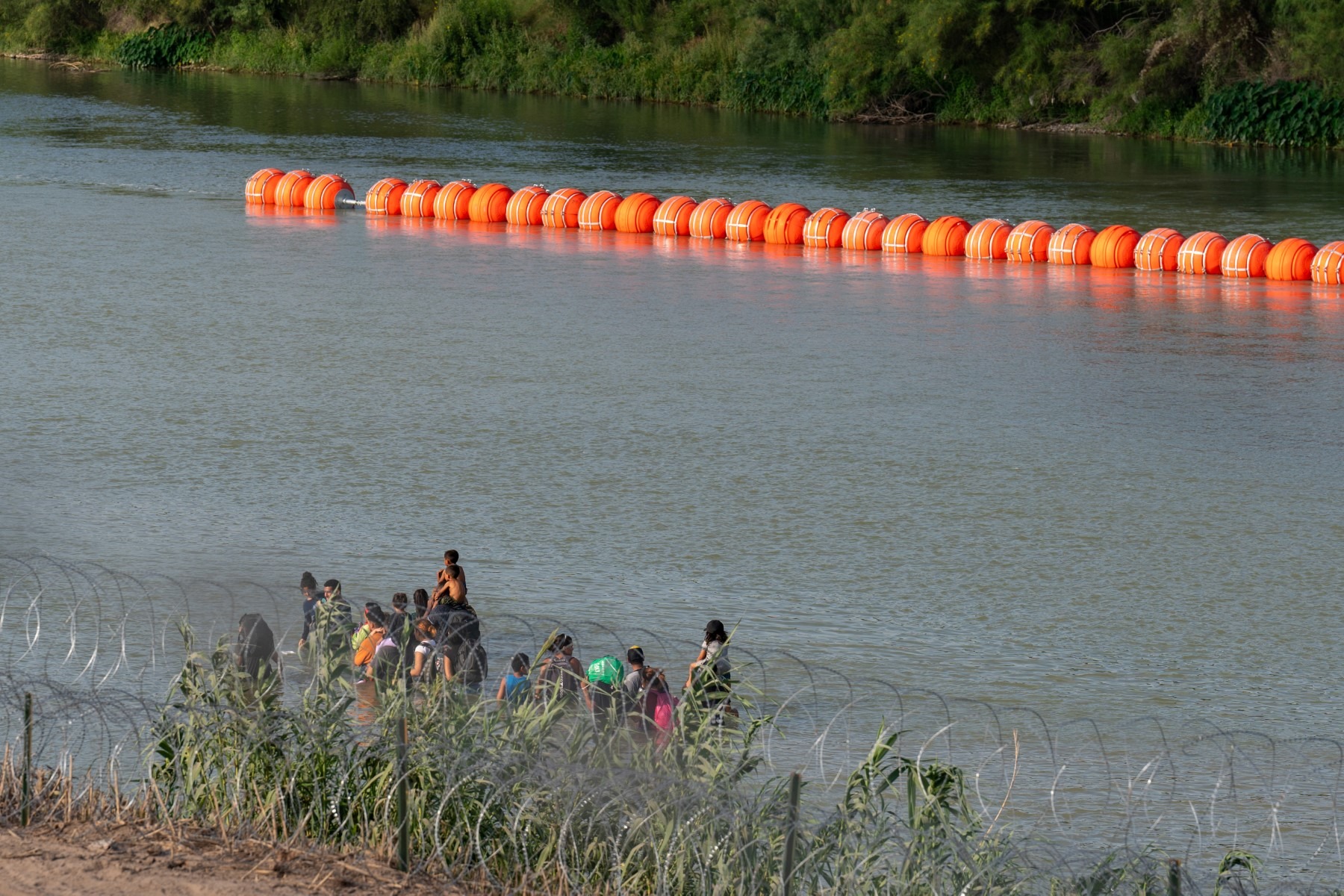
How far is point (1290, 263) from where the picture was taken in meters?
34.9

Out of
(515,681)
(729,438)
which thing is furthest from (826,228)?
(515,681)

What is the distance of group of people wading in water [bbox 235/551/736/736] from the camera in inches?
381

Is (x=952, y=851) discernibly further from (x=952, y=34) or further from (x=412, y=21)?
(x=412, y=21)

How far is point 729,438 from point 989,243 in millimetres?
16767

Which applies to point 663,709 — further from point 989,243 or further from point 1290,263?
point 989,243

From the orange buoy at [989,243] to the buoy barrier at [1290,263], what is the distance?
17.8ft

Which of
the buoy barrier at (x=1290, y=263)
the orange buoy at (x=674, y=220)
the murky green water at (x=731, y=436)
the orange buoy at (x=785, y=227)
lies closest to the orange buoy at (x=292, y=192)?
the murky green water at (x=731, y=436)

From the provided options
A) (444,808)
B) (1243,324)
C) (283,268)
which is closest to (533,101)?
(283,268)

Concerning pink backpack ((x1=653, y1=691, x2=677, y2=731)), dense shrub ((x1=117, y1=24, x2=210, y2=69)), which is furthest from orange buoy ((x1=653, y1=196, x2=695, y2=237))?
dense shrub ((x1=117, y1=24, x2=210, y2=69))

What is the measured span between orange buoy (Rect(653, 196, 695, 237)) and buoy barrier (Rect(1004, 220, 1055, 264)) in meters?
7.70

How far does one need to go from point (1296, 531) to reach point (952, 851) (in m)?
11.8

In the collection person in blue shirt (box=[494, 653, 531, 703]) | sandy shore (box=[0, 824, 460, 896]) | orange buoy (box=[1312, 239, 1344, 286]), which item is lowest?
sandy shore (box=[0, 824, 460, 896])

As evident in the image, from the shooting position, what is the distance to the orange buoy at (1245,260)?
35250 mm

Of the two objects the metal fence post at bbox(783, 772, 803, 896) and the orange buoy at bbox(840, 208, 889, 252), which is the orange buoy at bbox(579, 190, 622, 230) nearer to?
the orange buoy at bbox(840, 208, 889, 252)
